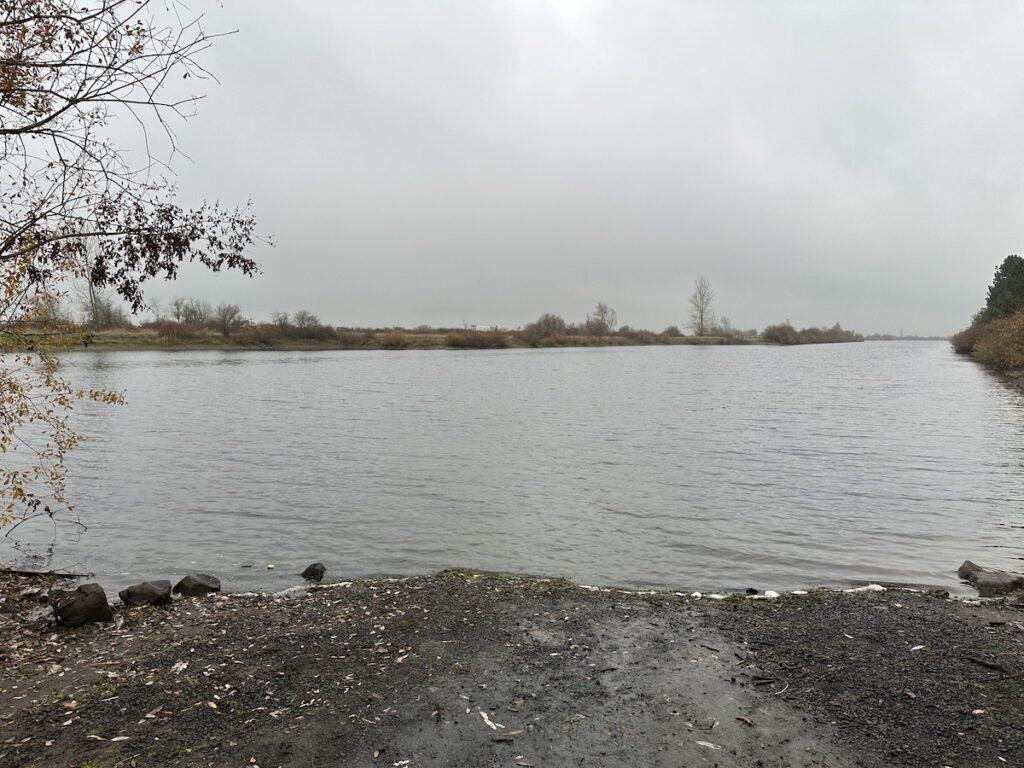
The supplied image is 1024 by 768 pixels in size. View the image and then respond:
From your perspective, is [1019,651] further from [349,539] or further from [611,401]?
[611,401]

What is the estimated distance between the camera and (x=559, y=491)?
63.0 ft

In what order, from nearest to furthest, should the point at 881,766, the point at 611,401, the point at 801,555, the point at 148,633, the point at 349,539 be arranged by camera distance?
the point at 881,766 < the point at 148,633 < the point at 801,555 < the point at 349,539 < the point at 611,401

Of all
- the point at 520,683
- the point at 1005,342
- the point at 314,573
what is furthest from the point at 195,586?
the point at 1005,342

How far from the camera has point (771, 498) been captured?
1811 cm

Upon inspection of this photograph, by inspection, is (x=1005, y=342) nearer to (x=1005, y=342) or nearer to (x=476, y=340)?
(x=1005, y=342)

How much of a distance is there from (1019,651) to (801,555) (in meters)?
5.55

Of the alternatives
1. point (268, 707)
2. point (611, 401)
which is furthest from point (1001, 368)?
point (268, 707)

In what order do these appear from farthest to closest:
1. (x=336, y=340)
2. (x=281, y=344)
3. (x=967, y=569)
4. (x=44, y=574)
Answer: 1. (x=336, y=340)
2. (x=281, y=344)
3. (x=44, y=574)
4. (x=967, y=569)

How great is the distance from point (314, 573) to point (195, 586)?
208 centimetres

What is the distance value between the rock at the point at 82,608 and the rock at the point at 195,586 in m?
1.29

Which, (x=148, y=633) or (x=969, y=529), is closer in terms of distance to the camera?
(x=148, y=633)

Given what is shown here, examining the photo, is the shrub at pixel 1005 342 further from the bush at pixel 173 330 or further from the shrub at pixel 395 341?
the bush at pixel 173 330

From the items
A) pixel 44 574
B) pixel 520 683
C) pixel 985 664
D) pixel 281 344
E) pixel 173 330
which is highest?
pixel 173 330

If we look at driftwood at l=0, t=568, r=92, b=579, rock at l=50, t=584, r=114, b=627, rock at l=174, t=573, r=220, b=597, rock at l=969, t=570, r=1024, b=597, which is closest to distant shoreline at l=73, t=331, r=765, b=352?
driftwood at l=0, t=568, r=92, b=579
